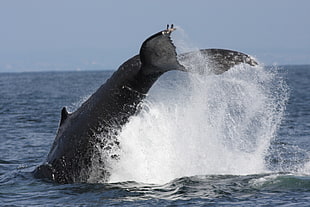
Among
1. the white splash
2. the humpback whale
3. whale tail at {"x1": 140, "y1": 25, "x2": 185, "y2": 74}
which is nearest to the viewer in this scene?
whale tail at {"x1": 140, "y1": 25, "x2": 185, "y2": 74}

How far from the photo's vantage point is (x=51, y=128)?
62.7 feet

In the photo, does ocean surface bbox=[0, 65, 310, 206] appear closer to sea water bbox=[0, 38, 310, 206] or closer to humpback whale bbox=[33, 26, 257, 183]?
sea water bbox=[0, 38, 310, 206]

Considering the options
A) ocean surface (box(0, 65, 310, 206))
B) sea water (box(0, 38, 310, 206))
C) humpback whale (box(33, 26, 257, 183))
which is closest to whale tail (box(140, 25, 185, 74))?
humpback whale (box(33, 26, 257, 183))

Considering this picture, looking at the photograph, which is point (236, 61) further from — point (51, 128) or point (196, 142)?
point (51, 128)

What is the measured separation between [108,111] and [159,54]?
1369 mm

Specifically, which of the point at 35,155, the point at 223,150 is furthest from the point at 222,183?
the point at 35,155

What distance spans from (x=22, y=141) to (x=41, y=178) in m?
6.61

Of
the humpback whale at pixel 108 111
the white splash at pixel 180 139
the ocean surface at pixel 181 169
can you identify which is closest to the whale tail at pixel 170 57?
the humpback whale at pixel 108 111

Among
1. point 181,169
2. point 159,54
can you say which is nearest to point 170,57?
point 159,54

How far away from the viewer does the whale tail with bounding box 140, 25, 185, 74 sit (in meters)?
7.19

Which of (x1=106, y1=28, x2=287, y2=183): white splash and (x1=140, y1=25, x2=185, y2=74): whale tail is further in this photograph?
(x1=106, y1=28, x2=287, y2=183): white splash

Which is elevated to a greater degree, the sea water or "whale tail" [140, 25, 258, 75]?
"whale tail" [140, 25, 258, 75]

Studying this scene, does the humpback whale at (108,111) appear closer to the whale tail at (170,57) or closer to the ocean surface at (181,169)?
the whale tail at (170,57)

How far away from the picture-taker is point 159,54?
7445mm
